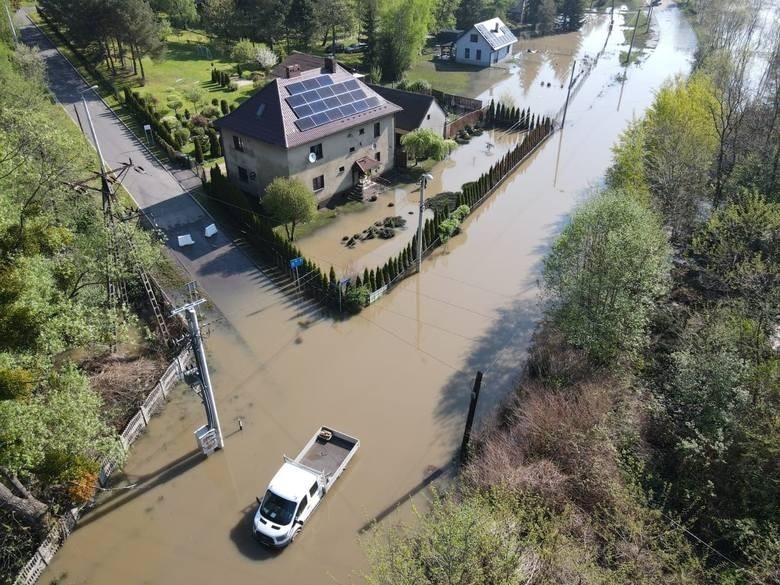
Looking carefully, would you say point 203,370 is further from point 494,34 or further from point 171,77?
point 494,34

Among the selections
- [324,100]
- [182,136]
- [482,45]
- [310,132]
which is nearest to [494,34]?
[482,45]

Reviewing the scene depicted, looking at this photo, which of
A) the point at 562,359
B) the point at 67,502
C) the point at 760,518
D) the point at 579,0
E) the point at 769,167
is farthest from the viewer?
the point at 579,0

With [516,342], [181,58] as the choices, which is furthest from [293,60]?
[516,342]

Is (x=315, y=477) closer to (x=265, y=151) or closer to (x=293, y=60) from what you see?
(x=265, y=151)

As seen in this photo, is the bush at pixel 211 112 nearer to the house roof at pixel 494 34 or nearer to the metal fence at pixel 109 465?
the metal fence at pixel 109 465

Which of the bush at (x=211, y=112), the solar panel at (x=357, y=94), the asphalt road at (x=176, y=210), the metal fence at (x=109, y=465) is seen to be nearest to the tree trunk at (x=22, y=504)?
the metal fence at (x=109, y=465)

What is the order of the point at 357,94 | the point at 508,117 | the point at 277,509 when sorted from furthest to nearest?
the point at 508,117 < the point at 357,94 < the point at 277,509
